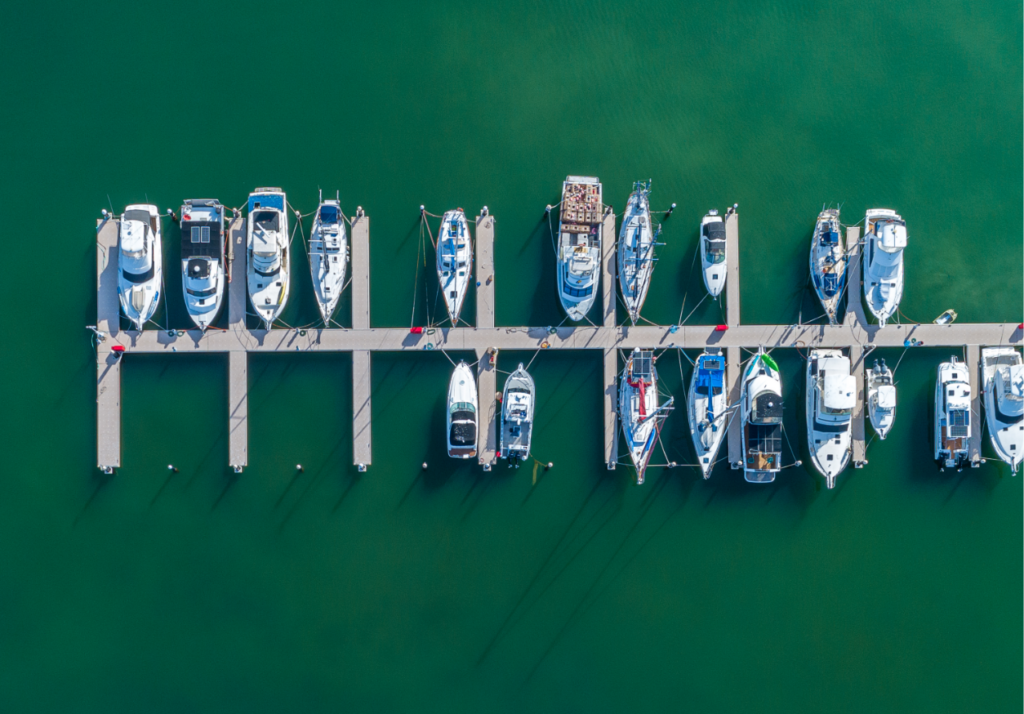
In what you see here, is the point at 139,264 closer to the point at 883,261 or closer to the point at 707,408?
the point at 707,408

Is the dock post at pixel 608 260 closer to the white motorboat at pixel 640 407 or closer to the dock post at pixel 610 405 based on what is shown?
the dock post at pixel 610 405

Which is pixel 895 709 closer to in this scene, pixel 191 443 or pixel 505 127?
pixel 505 127

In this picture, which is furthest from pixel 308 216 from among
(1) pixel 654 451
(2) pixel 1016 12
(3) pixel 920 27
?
(2) pixel 1016 12

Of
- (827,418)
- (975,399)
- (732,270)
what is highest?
(732,270)

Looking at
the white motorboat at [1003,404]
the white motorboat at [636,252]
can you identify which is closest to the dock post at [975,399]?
the white motorboat at [1003,404]

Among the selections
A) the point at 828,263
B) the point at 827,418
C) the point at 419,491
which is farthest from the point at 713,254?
the point at 419,491

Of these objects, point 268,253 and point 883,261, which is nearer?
point 268,253

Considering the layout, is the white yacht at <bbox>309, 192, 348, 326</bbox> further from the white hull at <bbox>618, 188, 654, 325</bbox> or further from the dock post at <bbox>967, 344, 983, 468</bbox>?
the dock post at <bbox>967, 344, 983, 468</bbox>
